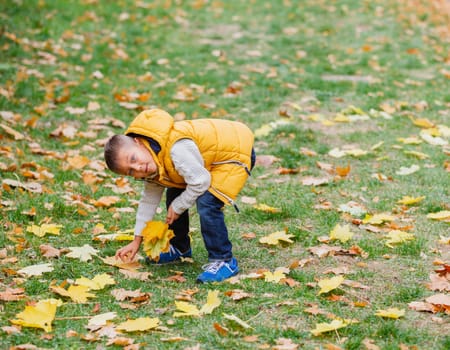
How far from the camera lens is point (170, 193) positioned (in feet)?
12.5

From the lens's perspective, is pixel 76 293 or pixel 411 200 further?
pixel 411 200

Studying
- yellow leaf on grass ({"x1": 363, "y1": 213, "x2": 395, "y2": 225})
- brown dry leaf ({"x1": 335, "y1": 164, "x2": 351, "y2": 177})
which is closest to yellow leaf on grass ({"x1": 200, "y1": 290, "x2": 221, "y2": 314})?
yellow leaf on grass ({"x1": 363, "y1": 213, "x2": 395, "y2": 225})

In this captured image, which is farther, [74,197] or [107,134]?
[107,134]

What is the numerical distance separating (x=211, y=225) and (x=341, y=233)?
0.98 m

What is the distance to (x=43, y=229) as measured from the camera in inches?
162

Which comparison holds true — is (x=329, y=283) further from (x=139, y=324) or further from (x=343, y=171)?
(x=343, y=171)

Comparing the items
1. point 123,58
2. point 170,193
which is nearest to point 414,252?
point 170,193

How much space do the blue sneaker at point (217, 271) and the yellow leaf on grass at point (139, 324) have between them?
0.61 meters

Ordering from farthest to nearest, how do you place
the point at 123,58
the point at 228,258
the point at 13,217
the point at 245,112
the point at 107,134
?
the point at 123,58
the point at 245,112
the point at 107,134
the point at 13,217
the point at 228,258

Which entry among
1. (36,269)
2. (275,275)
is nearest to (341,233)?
(275,275)

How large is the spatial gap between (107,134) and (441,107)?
11.4 feet

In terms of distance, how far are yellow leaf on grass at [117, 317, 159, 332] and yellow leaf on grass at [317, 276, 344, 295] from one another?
2.85 feet

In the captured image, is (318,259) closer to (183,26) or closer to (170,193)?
(170,193)

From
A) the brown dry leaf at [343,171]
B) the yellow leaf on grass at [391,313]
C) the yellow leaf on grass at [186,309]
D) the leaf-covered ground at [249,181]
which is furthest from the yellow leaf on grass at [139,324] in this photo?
the brown dry leaf at [343,171]
